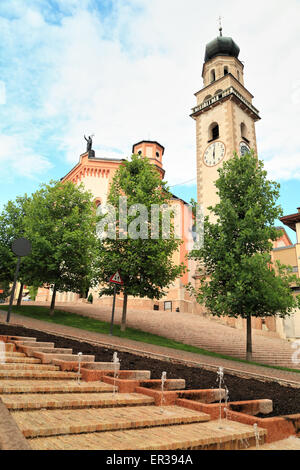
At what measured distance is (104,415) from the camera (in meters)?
4.11

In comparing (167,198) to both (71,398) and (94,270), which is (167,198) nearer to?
(94,270)

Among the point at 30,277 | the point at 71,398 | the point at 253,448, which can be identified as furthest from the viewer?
the point at 30,277

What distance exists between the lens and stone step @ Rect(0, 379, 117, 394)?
4624 millimetres

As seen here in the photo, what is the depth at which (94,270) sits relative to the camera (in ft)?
62.0

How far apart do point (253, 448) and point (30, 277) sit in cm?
1934

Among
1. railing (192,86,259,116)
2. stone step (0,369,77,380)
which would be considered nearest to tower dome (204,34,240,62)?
railing (192,86,259,116)

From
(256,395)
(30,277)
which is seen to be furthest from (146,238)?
(256,395)

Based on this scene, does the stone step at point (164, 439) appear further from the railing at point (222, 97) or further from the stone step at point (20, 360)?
the railing at point (222, 97)

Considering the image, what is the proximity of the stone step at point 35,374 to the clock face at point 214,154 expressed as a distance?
1290 inches

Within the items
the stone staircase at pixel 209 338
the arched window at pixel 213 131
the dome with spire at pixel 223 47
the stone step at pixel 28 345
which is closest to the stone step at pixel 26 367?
the stone step at pixel 28 345

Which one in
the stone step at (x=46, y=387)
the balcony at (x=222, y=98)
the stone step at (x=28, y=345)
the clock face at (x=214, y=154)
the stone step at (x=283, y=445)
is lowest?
the stone step at (x=283, y=445)

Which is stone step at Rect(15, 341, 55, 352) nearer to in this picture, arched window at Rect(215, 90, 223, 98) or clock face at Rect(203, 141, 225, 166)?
clock face at Rect(203, 141, 225, 166)

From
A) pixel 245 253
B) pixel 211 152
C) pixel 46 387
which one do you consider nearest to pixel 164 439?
pixel 46 387

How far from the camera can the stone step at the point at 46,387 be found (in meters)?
4.62
